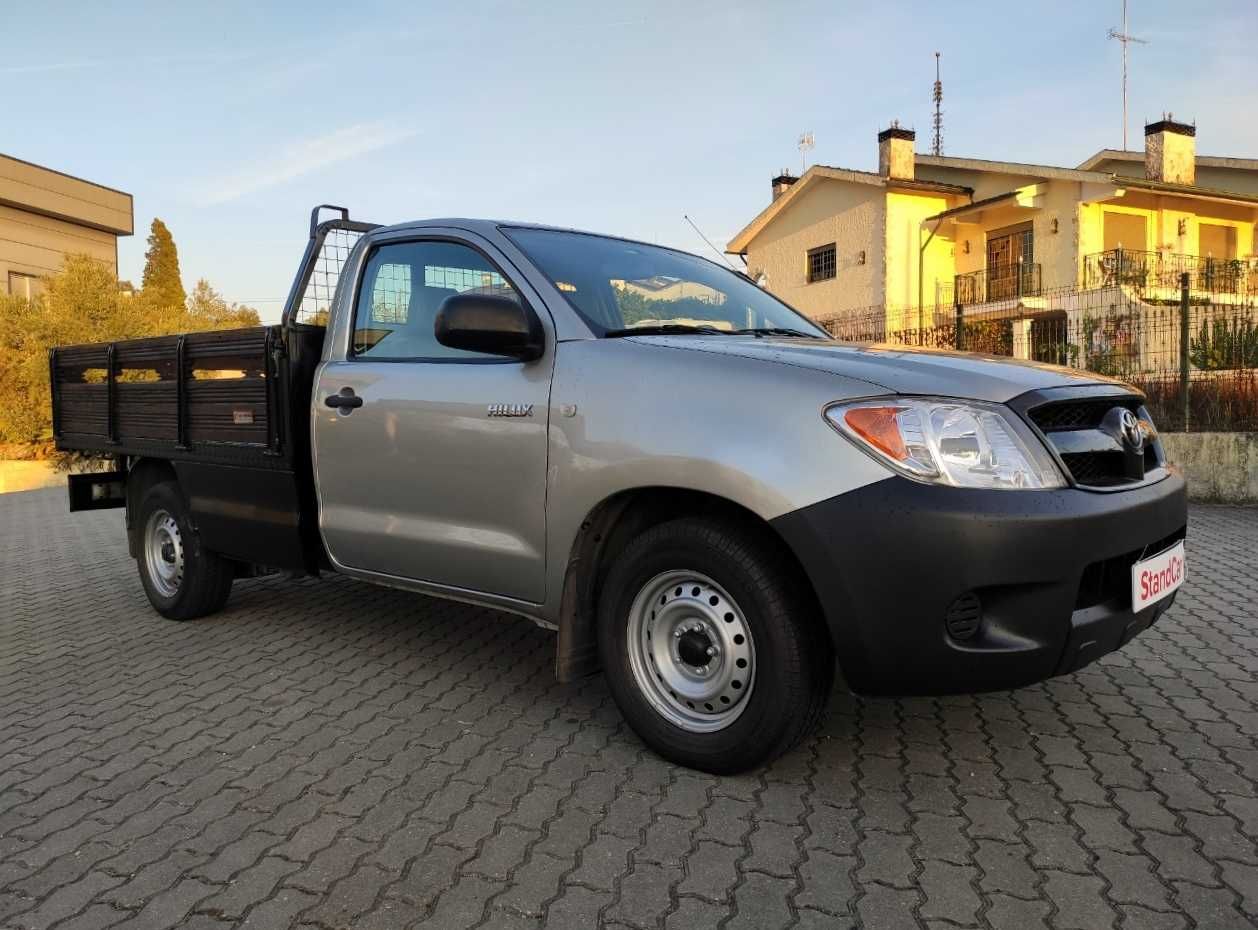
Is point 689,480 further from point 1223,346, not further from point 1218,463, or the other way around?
point 1223,346

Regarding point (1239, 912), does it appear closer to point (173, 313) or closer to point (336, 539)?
point (336, 539)

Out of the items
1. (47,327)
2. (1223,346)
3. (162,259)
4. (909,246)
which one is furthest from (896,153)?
(162,259)

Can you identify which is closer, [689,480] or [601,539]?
[689,480]

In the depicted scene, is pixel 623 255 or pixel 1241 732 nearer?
pixel 1241 732

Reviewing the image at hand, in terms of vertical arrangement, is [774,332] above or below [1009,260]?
below

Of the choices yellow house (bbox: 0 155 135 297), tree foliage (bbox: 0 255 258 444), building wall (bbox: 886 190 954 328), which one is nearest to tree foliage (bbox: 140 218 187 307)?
yellow house (bbox: 0 155 135 297)

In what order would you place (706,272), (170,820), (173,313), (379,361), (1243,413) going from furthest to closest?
(173,313) → (1243,413) → (706,272) → (379,361) → (170,820)

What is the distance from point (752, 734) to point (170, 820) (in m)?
1.75

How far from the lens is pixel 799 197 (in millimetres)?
27359

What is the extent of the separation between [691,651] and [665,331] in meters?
1.15

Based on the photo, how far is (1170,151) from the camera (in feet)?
77.4

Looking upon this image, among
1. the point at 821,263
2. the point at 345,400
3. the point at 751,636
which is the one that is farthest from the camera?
the point at 821,263

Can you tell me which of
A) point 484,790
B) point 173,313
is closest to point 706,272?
point 484,790

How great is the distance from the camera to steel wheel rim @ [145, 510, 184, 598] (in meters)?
5.22
